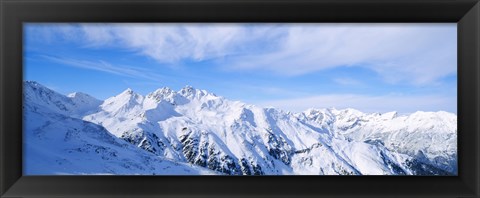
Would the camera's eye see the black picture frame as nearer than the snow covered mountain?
Yes

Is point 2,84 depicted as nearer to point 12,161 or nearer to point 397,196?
point 12,161

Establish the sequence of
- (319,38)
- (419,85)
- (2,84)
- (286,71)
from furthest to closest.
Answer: (286,71)
(419,85)
(319,38)
(2,84)

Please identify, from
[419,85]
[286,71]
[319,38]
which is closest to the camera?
[319,38]

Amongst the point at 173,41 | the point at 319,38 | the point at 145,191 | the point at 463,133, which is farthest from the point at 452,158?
the point at 173,41
